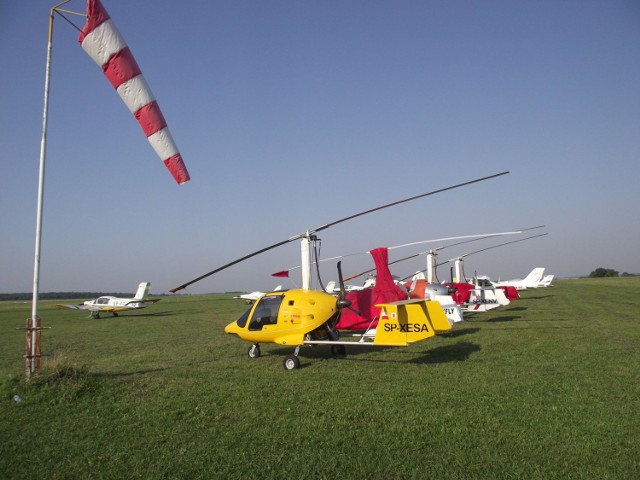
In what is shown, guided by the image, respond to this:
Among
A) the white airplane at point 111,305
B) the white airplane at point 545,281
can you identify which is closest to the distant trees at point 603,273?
the white airplane at point 545,281

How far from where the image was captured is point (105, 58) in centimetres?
710

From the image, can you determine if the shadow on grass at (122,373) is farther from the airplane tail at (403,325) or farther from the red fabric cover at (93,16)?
the red fabric cover at (93,16)

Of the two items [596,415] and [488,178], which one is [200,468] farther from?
[488,178]

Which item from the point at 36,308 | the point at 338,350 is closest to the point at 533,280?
the point at 338,350

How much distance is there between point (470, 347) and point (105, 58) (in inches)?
409

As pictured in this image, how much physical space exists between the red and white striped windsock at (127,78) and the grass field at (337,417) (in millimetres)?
3632

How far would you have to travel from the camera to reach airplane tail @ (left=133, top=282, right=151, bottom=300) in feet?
126

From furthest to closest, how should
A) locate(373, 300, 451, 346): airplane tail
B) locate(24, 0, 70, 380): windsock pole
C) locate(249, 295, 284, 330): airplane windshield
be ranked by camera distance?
locate(249, 295, 284, 330): airplane windshield
locate(373, 300, 451, 346): airplane tail
locate(24, 0, 70, 380): windsock pole

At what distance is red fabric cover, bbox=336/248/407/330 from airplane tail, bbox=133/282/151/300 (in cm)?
2933

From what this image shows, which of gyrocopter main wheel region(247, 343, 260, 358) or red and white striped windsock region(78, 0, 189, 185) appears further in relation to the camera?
gyrocopter main wheel region(247, 343, 260, 358)

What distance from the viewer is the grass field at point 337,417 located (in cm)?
470

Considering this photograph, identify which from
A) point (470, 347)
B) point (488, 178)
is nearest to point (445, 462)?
point (488, 178)

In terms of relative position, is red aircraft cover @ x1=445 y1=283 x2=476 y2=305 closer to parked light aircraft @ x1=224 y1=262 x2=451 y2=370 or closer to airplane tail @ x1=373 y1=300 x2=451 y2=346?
parked light aircraft @ x1=224 y1=262 x2=451 y2=370

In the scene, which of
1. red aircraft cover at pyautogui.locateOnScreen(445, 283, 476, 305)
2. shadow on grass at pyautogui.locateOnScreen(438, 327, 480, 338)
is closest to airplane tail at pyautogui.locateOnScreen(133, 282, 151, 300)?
red aircraft cover at pyautogui.locateOnScreen(445, 283, 476, 305)
